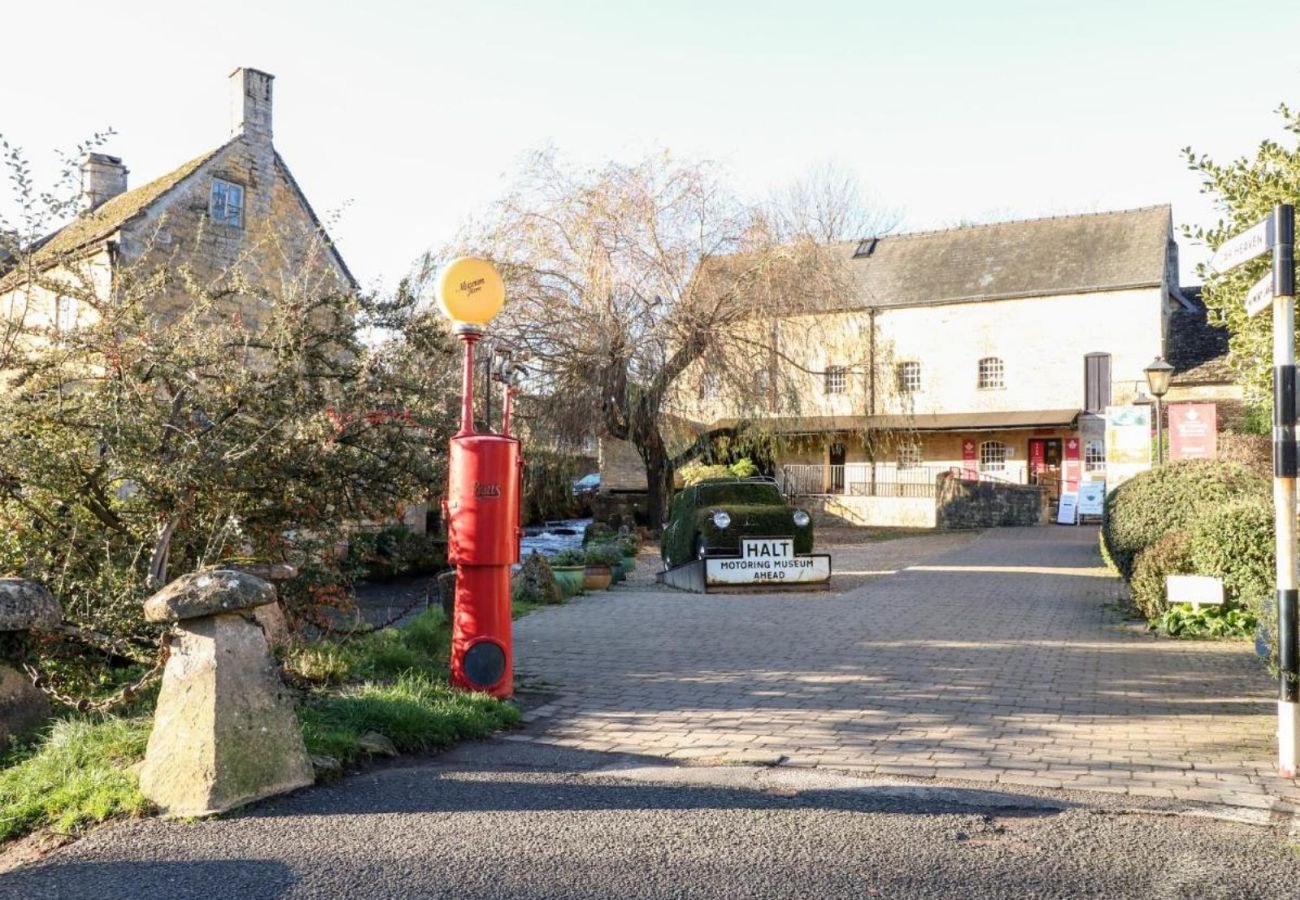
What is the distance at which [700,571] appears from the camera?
13.8 meters

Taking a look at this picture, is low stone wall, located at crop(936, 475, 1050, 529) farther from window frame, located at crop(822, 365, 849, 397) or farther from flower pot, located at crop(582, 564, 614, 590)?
flower pot, located at crop(582, 564, 614, 590)

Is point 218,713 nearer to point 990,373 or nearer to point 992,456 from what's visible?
point 992,456

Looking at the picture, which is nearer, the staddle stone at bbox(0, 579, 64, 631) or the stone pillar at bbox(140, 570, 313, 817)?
the stone pillar at bbox(140, 570, 313, 817)

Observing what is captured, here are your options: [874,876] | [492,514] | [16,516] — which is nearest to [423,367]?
[492,514]

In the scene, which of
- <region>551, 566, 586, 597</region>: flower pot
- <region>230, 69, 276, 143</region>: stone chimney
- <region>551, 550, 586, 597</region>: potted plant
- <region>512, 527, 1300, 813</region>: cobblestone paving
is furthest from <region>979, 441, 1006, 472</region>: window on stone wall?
<region>551, 566, 586, 597</region>: flower pot

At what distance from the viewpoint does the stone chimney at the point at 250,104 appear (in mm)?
23406

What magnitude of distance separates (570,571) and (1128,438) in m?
10.4

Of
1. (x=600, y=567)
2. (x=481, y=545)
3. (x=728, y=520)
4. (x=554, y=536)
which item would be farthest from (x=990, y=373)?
(x=481, y=545)

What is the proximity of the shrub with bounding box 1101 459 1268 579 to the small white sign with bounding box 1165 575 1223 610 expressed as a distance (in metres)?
1.08

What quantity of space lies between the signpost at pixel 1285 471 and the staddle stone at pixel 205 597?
4.85 m

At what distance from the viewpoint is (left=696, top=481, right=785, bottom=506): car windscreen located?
50.6ft

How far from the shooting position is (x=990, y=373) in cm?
3538

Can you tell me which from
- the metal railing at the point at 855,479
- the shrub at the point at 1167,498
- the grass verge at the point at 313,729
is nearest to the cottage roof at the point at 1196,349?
the metal railing at the point at 855,479

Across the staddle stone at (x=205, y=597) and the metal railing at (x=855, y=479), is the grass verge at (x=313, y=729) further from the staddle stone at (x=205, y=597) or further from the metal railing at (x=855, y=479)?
the metal railing at (x=855, y=479)
